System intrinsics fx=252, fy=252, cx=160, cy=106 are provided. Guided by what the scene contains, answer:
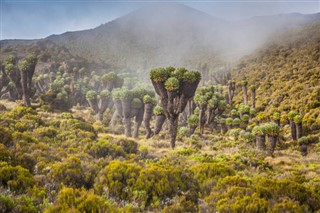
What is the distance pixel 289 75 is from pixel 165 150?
40.4 m

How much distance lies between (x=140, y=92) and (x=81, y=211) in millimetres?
24437

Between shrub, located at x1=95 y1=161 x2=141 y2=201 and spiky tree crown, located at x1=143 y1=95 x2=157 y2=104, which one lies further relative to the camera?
spiky tree crown, located at x1=143 y1=95 x2=157 y2=104

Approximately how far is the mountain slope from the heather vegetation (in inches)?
9.8

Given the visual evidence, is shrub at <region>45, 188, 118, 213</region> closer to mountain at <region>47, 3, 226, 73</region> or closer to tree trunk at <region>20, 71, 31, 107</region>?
tree trunk at <region>20, 71, 31, 107</region>

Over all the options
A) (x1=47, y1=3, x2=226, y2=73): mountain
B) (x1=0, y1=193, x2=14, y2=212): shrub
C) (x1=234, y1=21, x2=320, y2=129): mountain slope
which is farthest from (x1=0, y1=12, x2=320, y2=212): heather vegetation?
(x1=47, y1=3, x2=226, y2=73): mountain

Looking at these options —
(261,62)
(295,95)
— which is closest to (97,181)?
(295,95)

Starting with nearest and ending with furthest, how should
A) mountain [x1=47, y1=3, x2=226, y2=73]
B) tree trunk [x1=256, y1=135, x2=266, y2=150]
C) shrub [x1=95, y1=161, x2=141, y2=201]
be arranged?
shrub [x1=95, y1=161, x2=141, y2=201] → tree trunk [x1=256, y1=135, x2=266, y2=150] → mountain [x1=47, y1=3, x2=226, y2=73]

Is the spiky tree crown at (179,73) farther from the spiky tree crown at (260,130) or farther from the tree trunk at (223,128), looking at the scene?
the tree trunk at (223,128)

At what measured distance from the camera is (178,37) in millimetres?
133125

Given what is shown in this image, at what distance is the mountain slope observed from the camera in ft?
121

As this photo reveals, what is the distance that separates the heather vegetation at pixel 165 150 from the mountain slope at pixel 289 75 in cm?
25

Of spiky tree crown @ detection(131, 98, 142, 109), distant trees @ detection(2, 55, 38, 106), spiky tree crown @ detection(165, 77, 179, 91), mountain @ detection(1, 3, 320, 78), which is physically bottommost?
spiky tree crown @ detection(131, 98, 142, 109)

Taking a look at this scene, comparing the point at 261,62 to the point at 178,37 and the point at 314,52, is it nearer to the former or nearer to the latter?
the point at 314,52

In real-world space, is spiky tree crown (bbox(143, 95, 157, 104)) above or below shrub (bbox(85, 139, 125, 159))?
above
